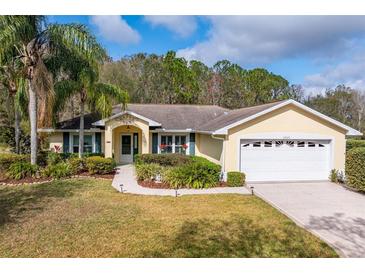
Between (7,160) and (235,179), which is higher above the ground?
(7,160)

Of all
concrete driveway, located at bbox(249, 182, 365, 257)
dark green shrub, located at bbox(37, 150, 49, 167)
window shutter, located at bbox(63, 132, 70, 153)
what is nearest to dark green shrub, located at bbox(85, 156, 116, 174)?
dark green shrub, located at bbox(37, 150, 49, 167)

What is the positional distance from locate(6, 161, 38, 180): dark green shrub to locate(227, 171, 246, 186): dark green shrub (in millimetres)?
10295

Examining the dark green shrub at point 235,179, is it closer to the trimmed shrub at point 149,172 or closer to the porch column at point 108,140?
the trimmed shrub at point 149,172

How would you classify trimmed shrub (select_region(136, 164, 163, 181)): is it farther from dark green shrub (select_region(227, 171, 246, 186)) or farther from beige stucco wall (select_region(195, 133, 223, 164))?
beige stucco wall (select_region(195, 133, 223, 164))

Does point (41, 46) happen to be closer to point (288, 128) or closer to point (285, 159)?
point (288, 128)

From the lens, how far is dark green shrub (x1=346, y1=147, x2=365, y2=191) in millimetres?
12579

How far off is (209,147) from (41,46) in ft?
38.7

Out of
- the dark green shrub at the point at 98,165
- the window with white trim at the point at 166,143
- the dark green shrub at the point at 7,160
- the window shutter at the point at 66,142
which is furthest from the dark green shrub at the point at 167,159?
the dark green shrub at the point at 7,160

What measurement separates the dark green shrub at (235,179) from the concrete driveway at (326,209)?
2.48 ft

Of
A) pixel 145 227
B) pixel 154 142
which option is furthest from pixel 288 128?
pixel 145 227

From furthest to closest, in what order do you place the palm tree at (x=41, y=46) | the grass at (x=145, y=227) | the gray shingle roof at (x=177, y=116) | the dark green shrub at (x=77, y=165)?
the gray shingle roof at (x=177, y=116) < the dark green shrub at (x=77, y=165) < the palm tree at (x=41, y=46) < the grass at (x=145, y=227)

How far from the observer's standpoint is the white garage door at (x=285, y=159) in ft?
49.2

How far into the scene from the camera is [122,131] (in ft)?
68.3

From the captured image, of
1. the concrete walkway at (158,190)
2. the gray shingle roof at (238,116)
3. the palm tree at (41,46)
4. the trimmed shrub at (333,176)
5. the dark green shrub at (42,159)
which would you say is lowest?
the concrete walkway at (158,190)
